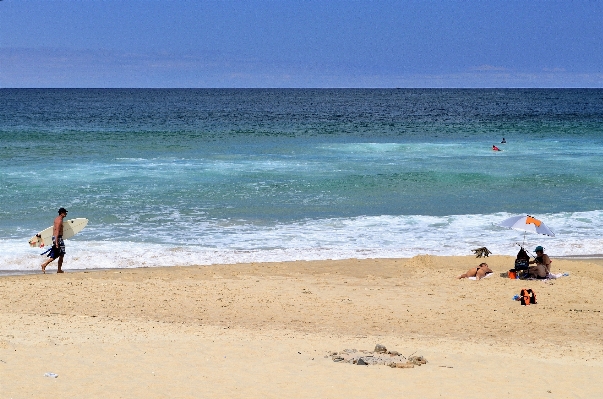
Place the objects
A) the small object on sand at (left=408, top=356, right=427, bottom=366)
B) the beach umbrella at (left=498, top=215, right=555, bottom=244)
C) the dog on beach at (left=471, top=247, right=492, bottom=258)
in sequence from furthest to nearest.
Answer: the dog on beach at (left=471, top=247, right=492, bottom=258)
the beach umbrella at (left=498, top=215, right=555, bottom=244)
the small object on sand at (left=408, top=356, right=427, bottom=366)

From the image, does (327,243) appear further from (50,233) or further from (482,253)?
(50,233)

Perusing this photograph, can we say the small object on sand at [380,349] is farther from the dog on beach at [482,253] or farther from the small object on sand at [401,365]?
the dog on beach at [482,253]

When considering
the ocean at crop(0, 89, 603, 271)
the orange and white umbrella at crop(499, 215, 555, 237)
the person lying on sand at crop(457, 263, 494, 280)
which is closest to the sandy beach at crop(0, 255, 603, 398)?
the person lying on sand at crop(457, 263, 494, 280)

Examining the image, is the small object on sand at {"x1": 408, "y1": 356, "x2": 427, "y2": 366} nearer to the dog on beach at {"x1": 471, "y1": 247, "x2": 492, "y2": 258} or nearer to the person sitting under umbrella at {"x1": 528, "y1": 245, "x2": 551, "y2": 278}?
the person sitting under umbrella at {"x1": 528, "y1": 245, "x2": 551, "y2": 278}

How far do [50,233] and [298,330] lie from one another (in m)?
7.42

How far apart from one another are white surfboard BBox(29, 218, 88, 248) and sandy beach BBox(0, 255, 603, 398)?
1148 mm

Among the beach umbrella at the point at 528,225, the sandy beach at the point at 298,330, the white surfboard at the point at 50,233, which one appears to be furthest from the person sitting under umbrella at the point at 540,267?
the white surfboard at the point at 50,233

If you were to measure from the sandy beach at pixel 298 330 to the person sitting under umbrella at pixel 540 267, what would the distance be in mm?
299

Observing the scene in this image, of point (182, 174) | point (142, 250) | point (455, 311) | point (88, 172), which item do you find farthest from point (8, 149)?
point (455, 311)

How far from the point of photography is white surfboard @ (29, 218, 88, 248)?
15750 millimetres

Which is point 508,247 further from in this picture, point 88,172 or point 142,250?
point 88,172

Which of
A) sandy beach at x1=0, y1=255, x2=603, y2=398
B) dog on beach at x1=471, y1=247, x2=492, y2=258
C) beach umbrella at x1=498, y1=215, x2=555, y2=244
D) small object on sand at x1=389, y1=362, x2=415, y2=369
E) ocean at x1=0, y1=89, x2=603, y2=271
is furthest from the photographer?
ocean at x1=0, y1=89, x2=603, y2=271

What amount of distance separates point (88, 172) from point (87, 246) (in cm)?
1423

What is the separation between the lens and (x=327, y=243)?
18141 millimetres
